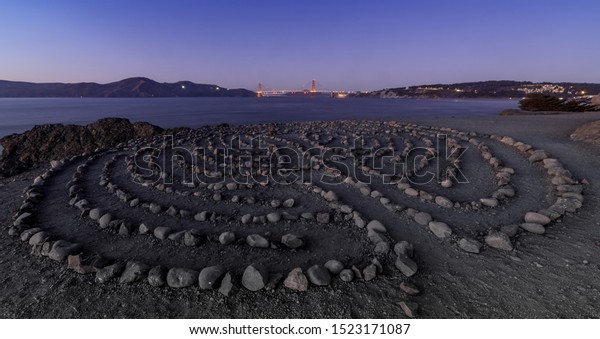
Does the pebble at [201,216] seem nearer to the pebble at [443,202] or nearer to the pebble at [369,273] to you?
the pebble at [369,273]

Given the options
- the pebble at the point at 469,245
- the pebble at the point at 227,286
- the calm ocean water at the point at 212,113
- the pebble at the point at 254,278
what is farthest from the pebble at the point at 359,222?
the calm ocean water at the point at 212,113

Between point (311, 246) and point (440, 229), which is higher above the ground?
point (440, 229)

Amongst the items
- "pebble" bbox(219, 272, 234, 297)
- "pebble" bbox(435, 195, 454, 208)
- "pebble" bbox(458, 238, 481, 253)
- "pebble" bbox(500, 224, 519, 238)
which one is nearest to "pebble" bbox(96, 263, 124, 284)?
"pebble" bbox(219, 272, 234, 297)

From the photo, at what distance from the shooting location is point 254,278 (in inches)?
125

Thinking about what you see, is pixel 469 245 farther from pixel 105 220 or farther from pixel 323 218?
pixel 105 220

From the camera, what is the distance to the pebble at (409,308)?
275cm

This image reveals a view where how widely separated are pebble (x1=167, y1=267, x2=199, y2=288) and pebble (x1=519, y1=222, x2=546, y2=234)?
461 centimetres

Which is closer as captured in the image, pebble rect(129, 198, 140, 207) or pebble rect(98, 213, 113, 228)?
pebble rect(98, 213, 113, 228)

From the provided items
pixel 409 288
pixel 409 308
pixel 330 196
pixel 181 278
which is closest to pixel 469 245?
pixel 409 288

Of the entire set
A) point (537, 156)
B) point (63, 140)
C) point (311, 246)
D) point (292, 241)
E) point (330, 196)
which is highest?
point (537, 156)

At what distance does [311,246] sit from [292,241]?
29cm

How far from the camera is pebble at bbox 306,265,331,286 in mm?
3180

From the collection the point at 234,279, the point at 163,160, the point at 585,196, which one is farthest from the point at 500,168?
the point at 163,160

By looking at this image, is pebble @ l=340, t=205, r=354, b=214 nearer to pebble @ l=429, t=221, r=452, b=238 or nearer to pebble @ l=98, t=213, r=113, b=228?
pebble @ l=429, t=221, r=452, b=238
